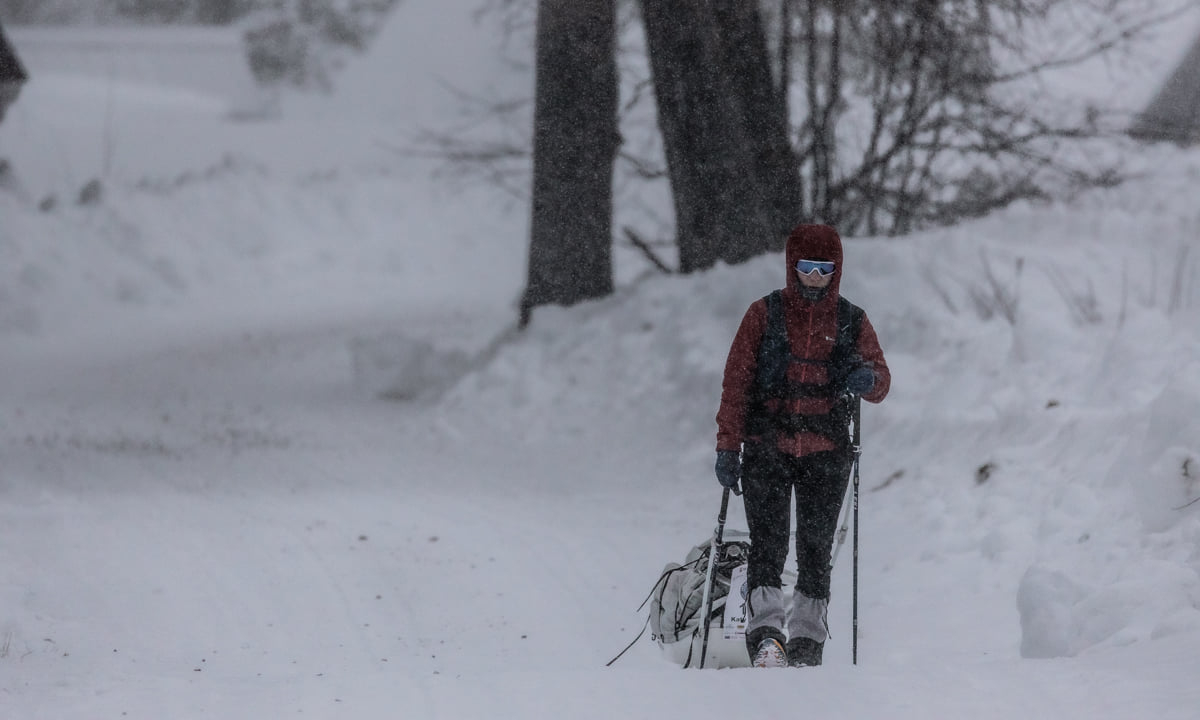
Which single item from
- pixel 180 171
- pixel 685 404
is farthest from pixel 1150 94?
pixel 180 171

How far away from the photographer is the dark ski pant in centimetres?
495

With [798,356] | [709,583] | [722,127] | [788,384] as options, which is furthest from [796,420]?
[722,127]

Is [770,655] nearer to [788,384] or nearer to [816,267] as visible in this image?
[788,384]

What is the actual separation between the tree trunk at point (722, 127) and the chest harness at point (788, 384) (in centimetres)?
540

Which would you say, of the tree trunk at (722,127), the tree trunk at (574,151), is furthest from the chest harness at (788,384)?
the tree trunk at (574,151)

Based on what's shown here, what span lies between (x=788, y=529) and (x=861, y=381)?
0.77 metres

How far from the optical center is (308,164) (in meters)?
27.0

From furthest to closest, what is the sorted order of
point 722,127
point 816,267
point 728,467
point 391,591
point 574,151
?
point 574,151, point 722,127, point 391,591, point 728,467, point 816,267

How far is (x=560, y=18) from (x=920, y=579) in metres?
6.76

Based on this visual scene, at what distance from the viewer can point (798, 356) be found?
479 centimetres

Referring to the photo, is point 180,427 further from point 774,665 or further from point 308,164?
point 308,164

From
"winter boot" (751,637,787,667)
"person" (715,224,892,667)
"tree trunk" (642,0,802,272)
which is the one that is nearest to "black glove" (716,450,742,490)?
"person" (715,224,892,667)

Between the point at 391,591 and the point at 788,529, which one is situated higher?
the point at 788,529

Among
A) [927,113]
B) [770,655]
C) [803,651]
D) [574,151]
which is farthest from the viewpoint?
[574,151]
